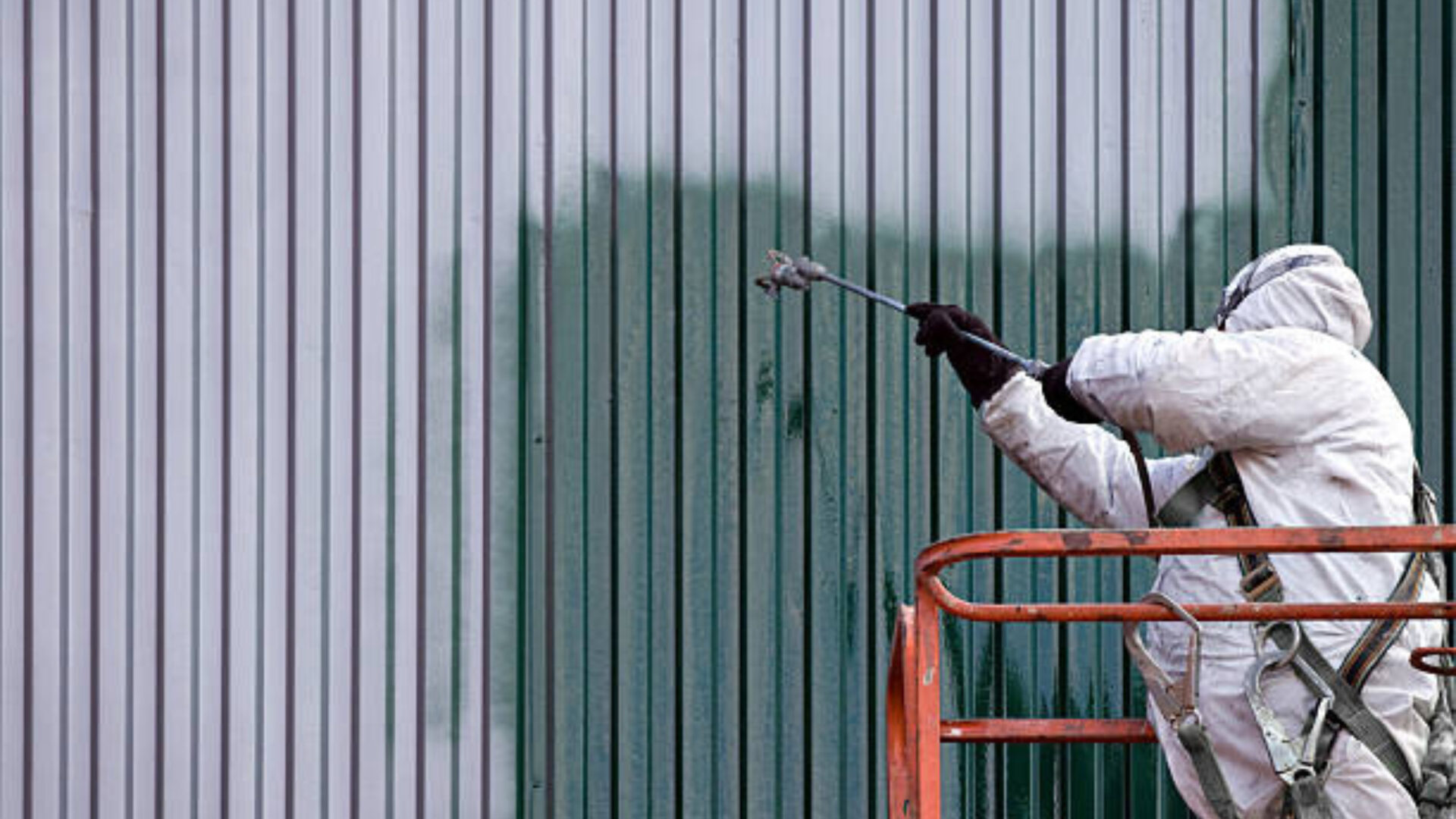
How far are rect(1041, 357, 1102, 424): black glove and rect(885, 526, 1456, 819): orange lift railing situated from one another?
71cm

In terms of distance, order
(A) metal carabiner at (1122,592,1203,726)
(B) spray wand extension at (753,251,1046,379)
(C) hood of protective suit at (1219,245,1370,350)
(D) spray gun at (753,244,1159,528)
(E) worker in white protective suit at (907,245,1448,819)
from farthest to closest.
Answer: (B) spray wand extension at (753,251,1046,379) → (D) spray gun at (753,244,1159,528) → (C) hood of protective suit at (1219,245,1370,350) → (E) worker in white protective suit at (907,245,1448,819) → (A) metal carabiner at (1122,592,1203,726)

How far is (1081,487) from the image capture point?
14.8ft

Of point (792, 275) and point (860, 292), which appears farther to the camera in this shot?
point (792, 275)

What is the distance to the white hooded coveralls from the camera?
374 centimetres

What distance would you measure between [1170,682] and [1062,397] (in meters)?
0.69

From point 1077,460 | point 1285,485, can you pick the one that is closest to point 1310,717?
point 1285,485

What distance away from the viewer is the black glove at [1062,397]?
4.04 meters

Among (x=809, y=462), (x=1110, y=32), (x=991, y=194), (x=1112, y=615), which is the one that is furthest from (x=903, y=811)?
(x=1110, y=32)

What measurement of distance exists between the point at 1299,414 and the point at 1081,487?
2.62 ft

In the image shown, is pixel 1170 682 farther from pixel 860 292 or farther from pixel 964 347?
pixel 860 292

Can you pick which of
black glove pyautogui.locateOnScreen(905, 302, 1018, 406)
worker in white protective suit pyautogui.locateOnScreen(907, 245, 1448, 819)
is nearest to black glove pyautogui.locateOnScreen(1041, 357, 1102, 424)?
worker in white protective suit pyautogui.locateOnScreen(907, 245, 1448, 819)

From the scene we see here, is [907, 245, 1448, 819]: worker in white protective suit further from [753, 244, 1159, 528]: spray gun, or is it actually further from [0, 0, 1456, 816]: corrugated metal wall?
[0, 0, 1456, 816]: corrugated metal wall

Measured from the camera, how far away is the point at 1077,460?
449 centimetres

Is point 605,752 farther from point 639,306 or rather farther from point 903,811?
point 903,811
